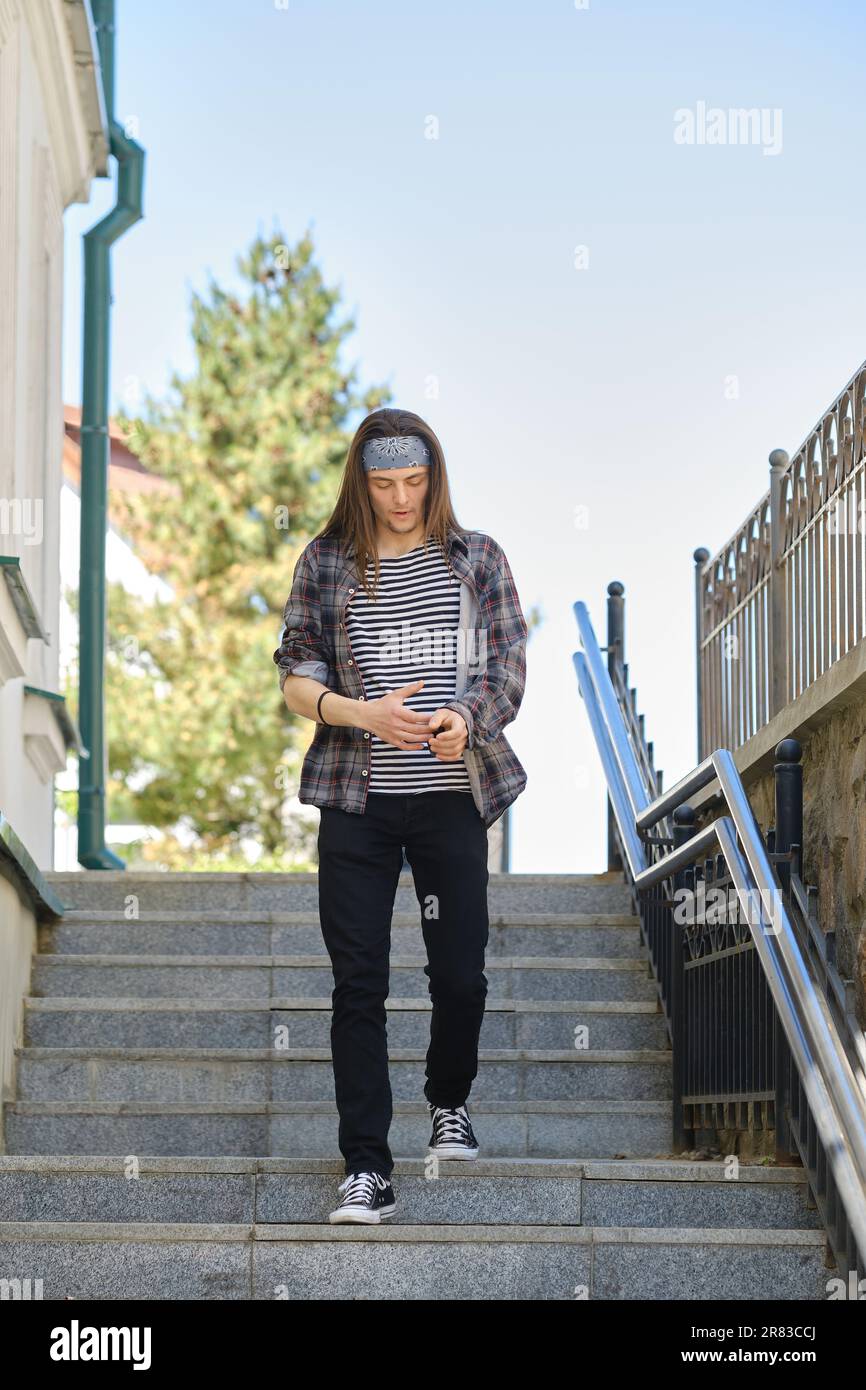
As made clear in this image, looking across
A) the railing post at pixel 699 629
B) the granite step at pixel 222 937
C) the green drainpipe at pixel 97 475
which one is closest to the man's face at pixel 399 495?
the granite step at pixel 222 937

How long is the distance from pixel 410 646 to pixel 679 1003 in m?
1.65

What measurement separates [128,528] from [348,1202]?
1860 cm

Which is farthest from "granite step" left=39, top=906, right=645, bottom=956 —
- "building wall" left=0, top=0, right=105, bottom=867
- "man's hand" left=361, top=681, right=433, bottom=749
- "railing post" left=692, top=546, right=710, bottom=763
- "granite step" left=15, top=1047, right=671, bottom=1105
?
"man's hand" left=361, top=681, right=433, bottom=749

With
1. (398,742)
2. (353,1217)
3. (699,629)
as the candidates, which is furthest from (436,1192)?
(699,629)

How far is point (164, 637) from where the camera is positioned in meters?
21.4

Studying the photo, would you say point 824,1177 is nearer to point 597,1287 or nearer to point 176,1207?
point 597,1287

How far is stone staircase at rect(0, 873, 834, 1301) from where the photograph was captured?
3.98 metres

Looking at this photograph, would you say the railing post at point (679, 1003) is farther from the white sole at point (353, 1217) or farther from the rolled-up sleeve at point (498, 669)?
the white sole at point (353, 1217)

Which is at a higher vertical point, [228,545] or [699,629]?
[228,545]

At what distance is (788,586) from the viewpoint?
5.96 metres

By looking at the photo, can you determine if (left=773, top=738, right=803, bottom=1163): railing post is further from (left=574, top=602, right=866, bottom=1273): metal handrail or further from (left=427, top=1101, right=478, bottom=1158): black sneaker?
(left=427, top=1101, right=478, bottom=1158): black sneaker

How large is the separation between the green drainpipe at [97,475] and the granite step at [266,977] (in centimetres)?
364

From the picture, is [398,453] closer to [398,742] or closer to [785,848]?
[398,742]

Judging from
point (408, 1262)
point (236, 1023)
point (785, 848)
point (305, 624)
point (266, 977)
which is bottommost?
point (408, 1262)
